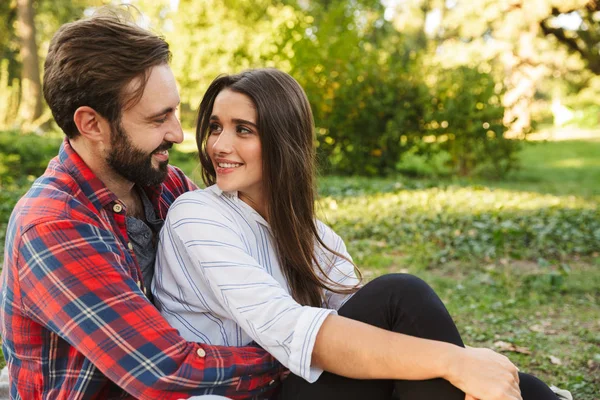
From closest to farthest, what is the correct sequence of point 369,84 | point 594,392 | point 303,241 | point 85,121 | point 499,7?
point 85,121, point 303,241, point 594,392, point 369,84, point 499,7

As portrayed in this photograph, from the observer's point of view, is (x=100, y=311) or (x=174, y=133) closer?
(x=100, y=311)

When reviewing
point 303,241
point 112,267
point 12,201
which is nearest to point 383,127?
point 12,201

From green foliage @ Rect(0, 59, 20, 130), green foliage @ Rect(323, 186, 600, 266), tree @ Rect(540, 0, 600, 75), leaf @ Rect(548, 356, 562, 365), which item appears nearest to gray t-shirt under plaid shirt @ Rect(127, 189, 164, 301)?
leaf @ Rect(548, 356, 562, 365)

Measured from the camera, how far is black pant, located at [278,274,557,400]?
197 centimetres

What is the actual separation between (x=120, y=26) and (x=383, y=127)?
9.48 metres

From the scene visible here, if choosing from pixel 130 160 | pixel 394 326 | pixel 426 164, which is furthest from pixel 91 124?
pixel 426 164

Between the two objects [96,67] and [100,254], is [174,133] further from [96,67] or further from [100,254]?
[100,254]

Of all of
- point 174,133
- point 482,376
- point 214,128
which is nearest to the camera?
point 482,376

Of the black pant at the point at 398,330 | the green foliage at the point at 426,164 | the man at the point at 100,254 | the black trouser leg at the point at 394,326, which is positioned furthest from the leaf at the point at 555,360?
the green foliage at the point at 426,164

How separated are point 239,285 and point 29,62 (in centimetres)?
1645

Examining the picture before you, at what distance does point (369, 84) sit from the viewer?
1125 centimetres

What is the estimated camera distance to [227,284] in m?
1.97

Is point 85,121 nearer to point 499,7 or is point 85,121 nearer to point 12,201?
point 12,201

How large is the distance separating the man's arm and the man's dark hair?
988 millimetres
